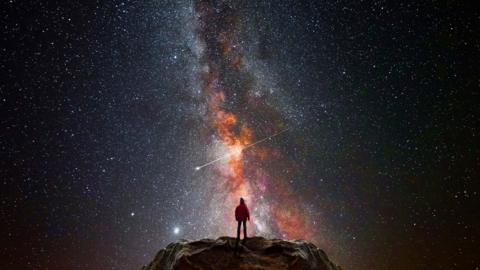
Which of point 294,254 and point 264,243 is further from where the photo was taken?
point 264,243

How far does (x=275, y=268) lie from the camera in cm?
1345

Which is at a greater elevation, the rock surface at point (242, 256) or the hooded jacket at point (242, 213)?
the hooded jacket at point (242, 213)

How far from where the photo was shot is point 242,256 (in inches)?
554

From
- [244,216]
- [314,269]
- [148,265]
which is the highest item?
[244,216]

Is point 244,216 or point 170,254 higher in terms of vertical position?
point 244,216

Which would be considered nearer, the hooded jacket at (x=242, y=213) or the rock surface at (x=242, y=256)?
the rock surface at (x=242, y=256)

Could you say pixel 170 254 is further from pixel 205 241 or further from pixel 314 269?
pixel 314 269

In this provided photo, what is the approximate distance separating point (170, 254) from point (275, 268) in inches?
189

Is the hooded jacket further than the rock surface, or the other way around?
the hooded jacket

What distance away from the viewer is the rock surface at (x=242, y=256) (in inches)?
534

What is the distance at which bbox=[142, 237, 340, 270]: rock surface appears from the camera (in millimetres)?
13562

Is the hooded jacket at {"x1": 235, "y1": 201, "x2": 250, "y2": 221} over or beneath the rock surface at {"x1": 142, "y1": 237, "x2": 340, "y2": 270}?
over

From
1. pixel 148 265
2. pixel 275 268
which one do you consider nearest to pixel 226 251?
pixel 275 268

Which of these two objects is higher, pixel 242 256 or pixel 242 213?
pixel 242 213
